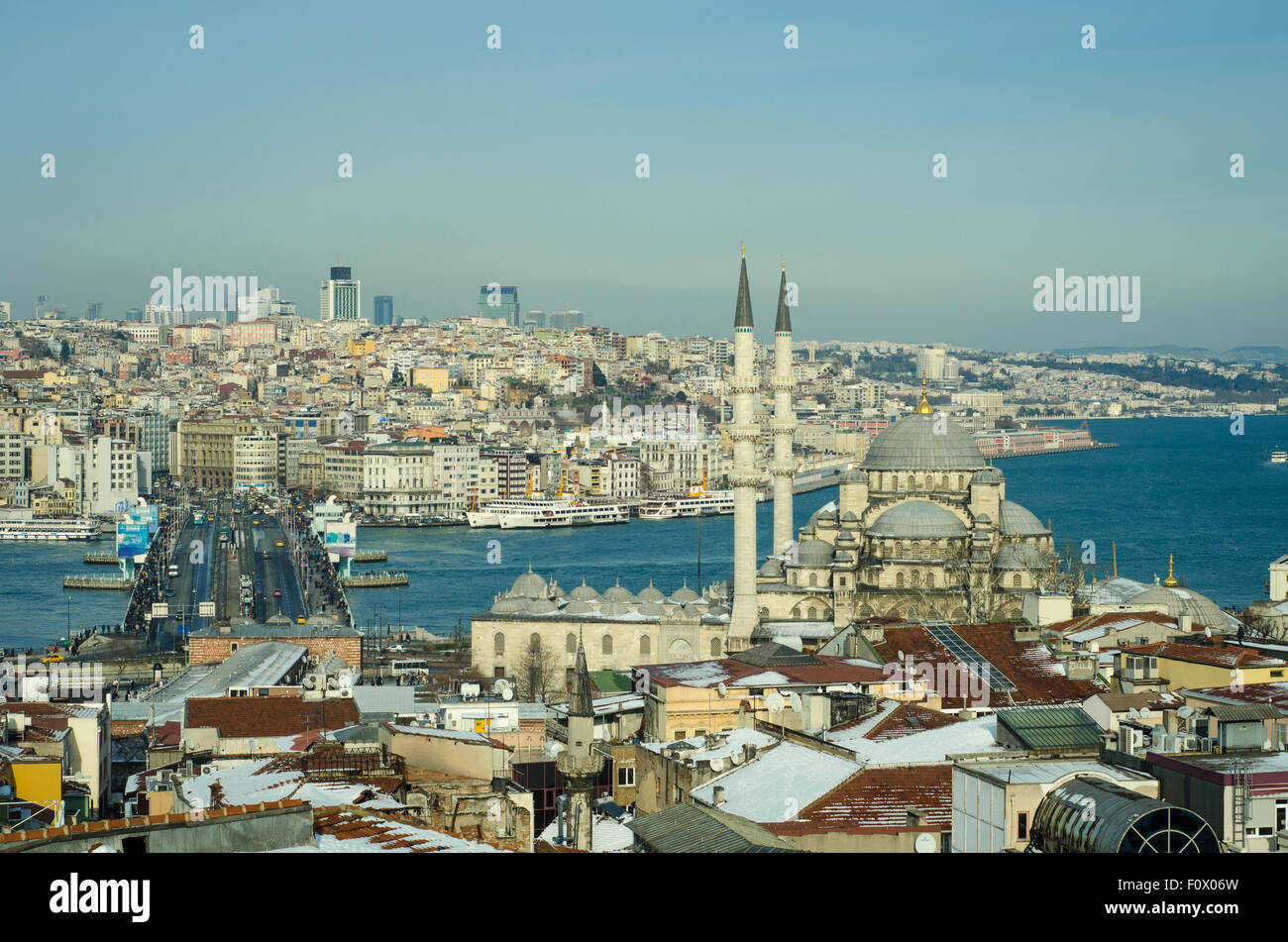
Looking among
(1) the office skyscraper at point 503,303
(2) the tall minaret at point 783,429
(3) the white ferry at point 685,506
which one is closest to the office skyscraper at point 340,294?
(1) the office skyscraper at point 503,303

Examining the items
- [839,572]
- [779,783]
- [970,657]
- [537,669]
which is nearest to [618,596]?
[537,669]

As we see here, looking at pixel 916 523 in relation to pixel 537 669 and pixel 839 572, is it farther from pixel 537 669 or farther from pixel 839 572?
pixel 537 669

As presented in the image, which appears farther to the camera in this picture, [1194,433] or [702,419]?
[1194,433]

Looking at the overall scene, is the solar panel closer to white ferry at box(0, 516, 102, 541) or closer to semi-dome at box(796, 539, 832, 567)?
semi-dome at box(796, 539, 832, 567)

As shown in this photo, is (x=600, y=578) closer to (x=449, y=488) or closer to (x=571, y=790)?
(x=449, y=488)

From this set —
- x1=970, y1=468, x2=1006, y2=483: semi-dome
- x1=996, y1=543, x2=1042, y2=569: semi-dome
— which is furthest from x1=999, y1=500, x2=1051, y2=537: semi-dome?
x1=996, y1=543, x2=1042, y2=569: semi-dome

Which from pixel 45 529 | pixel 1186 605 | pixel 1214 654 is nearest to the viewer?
pixel 1214 654
